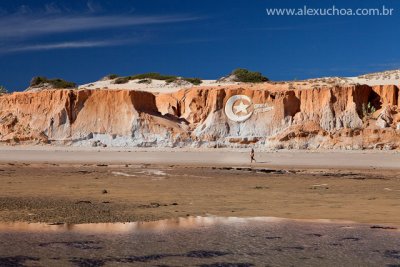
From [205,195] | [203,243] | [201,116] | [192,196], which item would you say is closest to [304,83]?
[201,116]

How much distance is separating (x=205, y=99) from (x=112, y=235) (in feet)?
127

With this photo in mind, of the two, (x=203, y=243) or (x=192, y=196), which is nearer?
(x=203, y=243)

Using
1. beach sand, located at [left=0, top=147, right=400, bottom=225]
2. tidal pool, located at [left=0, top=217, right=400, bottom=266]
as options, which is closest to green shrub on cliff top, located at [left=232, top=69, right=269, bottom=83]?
beach sand, located at [left=0, top=147, right=400, bottom=225]

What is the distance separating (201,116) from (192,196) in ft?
106

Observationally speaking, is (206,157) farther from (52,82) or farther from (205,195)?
(52,82)

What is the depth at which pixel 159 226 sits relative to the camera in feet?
33.8

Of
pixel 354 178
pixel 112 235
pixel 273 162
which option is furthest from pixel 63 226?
pixel 273 162

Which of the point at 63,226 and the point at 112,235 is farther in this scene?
the point at 63,226

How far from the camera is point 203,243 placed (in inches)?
350

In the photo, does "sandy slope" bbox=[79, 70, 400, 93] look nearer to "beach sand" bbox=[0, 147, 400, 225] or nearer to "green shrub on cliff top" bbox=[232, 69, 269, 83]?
"green shrub on cliff top" bbox=[232, 69, 269, 83]

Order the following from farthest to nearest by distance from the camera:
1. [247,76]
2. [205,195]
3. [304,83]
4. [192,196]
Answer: [247,76]
[304,83]
[205,195]
[192,196]

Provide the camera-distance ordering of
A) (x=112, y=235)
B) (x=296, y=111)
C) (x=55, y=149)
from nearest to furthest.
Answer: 1. (x=112, y=235)
2. (x=55, y=149)
3. (x=296, y=111)

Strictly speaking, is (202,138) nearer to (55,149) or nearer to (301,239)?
(55,149)

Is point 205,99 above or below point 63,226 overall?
above
